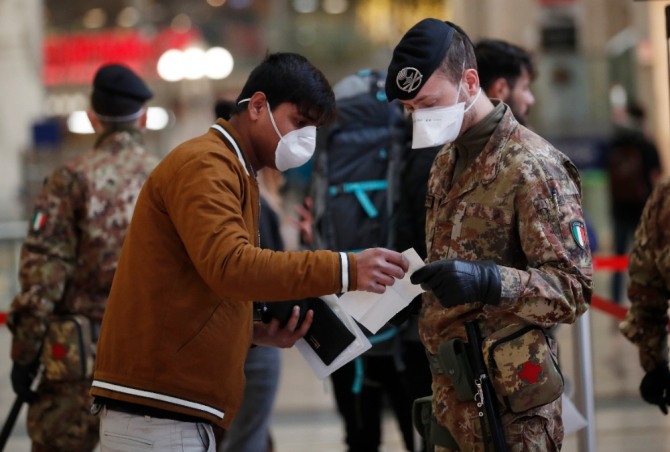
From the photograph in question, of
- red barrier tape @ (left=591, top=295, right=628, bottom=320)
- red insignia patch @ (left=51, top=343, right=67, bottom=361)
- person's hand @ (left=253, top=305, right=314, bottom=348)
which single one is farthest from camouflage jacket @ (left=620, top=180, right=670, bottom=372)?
red insignia patch @ (left=51, top=343, right=67, bottom=361)

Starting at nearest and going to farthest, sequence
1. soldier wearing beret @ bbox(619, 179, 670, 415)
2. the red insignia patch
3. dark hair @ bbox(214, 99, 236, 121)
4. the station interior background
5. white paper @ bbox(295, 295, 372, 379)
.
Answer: white paper @ bbox(295, 295, 372, 379)
soldier wearing beret @ bbox(619, 179, 670, 415)
the red insignia patch
dark hair @ bbox(214, 99, 236, 121)
the station interior background

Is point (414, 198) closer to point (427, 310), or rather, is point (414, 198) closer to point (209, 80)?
point (427, 310)

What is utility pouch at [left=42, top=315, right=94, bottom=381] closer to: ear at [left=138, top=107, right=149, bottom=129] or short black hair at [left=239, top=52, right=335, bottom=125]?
ear at [left=138, top=107, right=149, bottom=129]

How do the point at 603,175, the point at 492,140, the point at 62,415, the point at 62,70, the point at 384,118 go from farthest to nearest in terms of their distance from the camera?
the point at 62,70
the point at 603,175
the point at 384,118
the point at 62,415
the point at 492,140

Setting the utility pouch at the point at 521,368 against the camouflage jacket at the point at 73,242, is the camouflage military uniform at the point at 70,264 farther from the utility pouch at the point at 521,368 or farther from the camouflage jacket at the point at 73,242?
the utility pouch at the point at 521,368

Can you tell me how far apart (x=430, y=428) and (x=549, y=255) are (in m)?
0.66

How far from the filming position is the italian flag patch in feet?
13.1

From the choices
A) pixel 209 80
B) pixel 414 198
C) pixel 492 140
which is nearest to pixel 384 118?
pixel 414 198

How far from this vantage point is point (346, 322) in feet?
9.53

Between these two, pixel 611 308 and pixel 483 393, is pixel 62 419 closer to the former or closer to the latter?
pixel 483 393

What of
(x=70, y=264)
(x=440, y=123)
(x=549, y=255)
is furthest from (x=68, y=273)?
(x=549, y=255)

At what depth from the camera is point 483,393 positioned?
8.94ft

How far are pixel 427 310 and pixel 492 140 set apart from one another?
512mm

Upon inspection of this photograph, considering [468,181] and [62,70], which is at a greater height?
[468,181]
